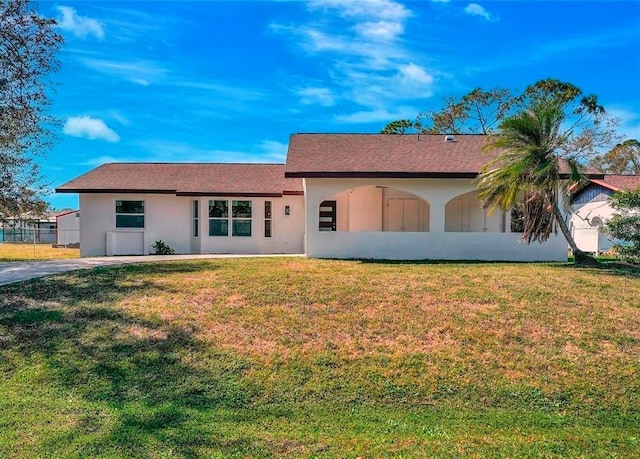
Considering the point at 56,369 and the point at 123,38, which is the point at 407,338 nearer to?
the point at 56,369

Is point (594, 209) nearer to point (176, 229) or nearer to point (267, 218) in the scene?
point (267, 218)

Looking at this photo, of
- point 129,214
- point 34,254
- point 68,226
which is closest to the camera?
point 129,214

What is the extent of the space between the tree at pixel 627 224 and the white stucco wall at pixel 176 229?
421 inches

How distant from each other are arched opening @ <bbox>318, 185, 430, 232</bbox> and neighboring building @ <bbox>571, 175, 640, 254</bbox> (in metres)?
11.9

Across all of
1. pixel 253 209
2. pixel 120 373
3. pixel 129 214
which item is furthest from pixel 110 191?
pixel 120 373

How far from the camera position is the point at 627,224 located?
12789mm

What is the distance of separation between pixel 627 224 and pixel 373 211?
8567 mm

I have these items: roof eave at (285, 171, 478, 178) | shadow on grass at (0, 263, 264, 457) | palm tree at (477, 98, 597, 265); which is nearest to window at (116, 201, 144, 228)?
roof eave at (285, 171, 478, 178)

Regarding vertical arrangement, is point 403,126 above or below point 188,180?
above

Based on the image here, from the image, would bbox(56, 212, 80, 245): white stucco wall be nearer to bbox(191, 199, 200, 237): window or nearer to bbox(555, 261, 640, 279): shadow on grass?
bbox(191, 199, 200, 237): window

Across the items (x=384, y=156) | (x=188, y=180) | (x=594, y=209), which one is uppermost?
(x=384, y=156)

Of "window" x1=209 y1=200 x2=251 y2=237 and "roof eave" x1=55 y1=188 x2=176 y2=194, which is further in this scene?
"window" x1=209 y1=200 x2=251 y2=237

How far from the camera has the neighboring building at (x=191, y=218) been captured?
18609mm

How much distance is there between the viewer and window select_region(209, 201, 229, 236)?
1881cm
